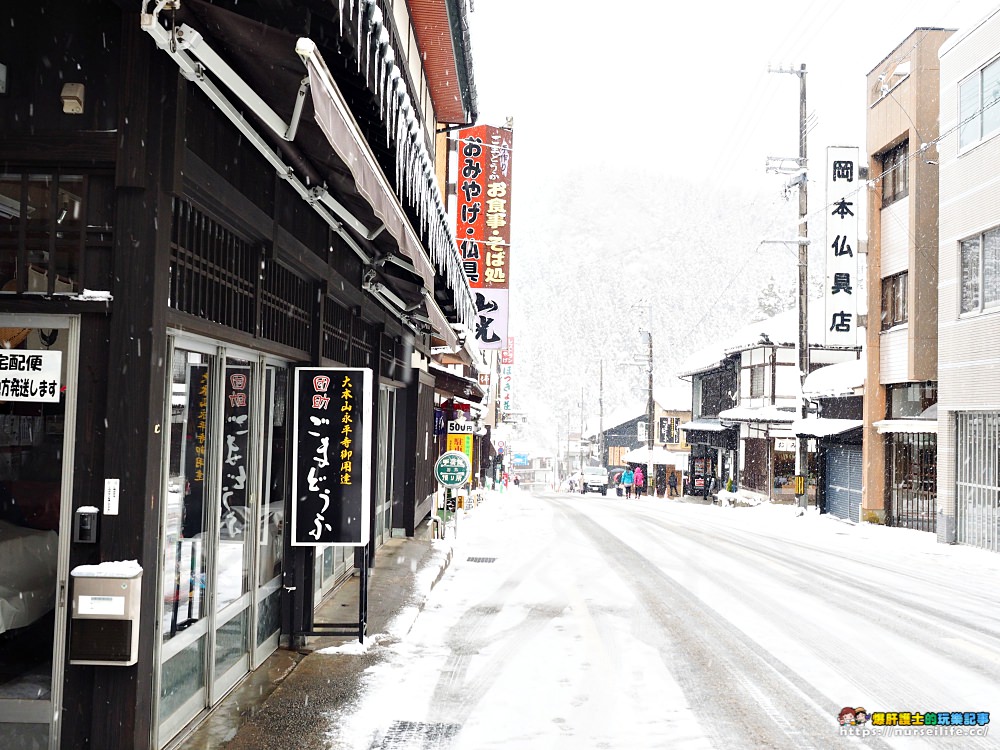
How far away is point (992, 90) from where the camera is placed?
59.2 feet

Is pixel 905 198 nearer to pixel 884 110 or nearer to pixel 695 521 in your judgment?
pixel 884 110

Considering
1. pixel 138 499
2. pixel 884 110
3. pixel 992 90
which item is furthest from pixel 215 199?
pixel 884 110

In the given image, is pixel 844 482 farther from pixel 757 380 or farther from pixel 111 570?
pixel 111 570

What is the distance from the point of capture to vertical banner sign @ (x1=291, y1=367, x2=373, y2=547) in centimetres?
755

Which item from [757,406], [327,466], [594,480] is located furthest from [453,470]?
[594,480]

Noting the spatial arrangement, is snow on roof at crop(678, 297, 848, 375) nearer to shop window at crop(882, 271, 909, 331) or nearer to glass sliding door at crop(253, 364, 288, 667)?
shop window at crop(882, 271, 909, 331)

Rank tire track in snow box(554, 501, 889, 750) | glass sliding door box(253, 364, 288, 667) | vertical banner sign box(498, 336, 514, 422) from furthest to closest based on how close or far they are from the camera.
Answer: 1. vertical banner sign box(498, 336, 514, 422)
2. glass sliding door box(253, 364, 288, 667)
3. tire track in snow box(554, 501, 889, 750)

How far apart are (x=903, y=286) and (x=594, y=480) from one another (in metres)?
33.8

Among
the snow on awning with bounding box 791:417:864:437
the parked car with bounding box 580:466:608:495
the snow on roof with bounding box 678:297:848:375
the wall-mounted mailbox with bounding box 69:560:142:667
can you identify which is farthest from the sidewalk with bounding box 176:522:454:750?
the parked car with bounding box 580:466:608:495

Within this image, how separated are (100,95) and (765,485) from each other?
3692 centimetres

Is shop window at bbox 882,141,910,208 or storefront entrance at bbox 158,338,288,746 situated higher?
shop window at bbox 882,141,910,208

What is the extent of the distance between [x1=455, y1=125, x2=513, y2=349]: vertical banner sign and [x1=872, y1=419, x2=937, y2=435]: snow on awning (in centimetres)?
1056

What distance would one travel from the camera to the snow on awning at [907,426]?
835 inches

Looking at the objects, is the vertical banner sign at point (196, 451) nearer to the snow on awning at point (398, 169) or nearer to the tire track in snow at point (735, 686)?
the snow on awning at point (398, 169)
